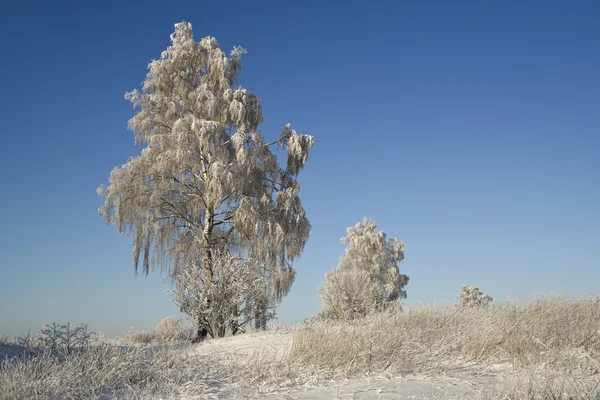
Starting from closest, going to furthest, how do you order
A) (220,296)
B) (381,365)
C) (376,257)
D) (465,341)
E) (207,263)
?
(381,365) < (465,341) < (220,296) < (207,263) < (376,257)

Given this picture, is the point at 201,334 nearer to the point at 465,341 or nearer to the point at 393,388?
the point at 465,341

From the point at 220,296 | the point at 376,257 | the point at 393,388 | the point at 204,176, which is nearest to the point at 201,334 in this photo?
the point at 220,296

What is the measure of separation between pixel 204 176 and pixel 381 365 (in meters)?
12.0

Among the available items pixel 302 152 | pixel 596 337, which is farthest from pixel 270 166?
pixel 596 337

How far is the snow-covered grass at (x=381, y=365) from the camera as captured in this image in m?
5.35

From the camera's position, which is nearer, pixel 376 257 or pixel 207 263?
pixel 207 263

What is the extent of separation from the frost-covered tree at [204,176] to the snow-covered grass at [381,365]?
8182 millimetres

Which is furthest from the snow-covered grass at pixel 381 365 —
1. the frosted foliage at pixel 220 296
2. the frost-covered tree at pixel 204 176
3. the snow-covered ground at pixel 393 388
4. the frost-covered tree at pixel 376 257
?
the frost-covered tree at pixel 376 257

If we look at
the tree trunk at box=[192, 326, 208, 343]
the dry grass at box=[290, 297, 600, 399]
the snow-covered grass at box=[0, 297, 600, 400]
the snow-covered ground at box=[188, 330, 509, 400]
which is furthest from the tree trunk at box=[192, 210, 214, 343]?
the snow-covered ground at box=[188, 330, 509, 400]

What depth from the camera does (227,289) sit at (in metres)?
14.6

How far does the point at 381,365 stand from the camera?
23.5 feet

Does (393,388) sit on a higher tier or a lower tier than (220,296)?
lower

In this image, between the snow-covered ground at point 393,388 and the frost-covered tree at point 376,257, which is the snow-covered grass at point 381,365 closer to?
the snow-covered ground at point 393,388

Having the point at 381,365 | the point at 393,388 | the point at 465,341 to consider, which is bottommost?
the point at 393,388
